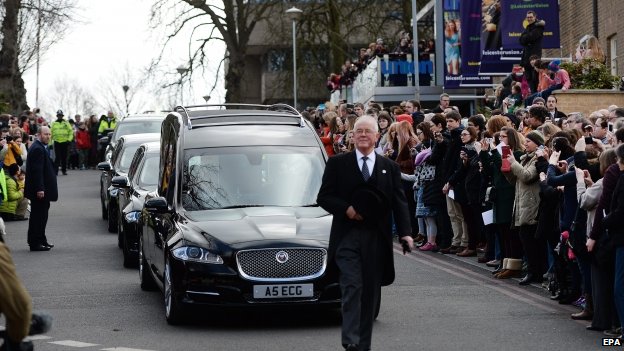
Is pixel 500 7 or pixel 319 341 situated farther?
pixel 500 7

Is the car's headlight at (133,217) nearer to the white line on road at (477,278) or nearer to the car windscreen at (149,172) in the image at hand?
the car windscreen at (149,172)

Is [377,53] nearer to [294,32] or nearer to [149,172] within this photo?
[294,32]

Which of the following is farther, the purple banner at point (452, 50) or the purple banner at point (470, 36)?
the purple banner at point (452, 50)

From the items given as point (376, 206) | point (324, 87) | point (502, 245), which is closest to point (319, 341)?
point (376, 206)

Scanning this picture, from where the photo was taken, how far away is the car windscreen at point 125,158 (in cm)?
2364

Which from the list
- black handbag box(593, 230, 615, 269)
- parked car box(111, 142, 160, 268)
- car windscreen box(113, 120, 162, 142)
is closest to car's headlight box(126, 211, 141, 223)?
parked car box(111, 142, 160, 268)

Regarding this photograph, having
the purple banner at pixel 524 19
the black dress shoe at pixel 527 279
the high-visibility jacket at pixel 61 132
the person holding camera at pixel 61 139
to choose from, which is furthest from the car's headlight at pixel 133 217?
the high-visibility jacket at pixel 61 132

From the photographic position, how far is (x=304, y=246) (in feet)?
40.8

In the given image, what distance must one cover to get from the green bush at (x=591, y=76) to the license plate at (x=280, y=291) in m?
13.5

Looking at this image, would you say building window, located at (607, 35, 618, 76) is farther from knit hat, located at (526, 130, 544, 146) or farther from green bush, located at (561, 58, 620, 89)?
knit hat, located at (526, 130, 544, 146)

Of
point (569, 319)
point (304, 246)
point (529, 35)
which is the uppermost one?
point (529, 35)

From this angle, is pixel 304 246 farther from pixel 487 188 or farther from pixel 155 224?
pixel 487 188

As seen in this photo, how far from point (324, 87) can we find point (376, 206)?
49.9 m

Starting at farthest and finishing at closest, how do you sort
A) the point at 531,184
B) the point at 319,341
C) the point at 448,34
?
the point at 448,34 < the point at 531,184 < the point at 319,341
